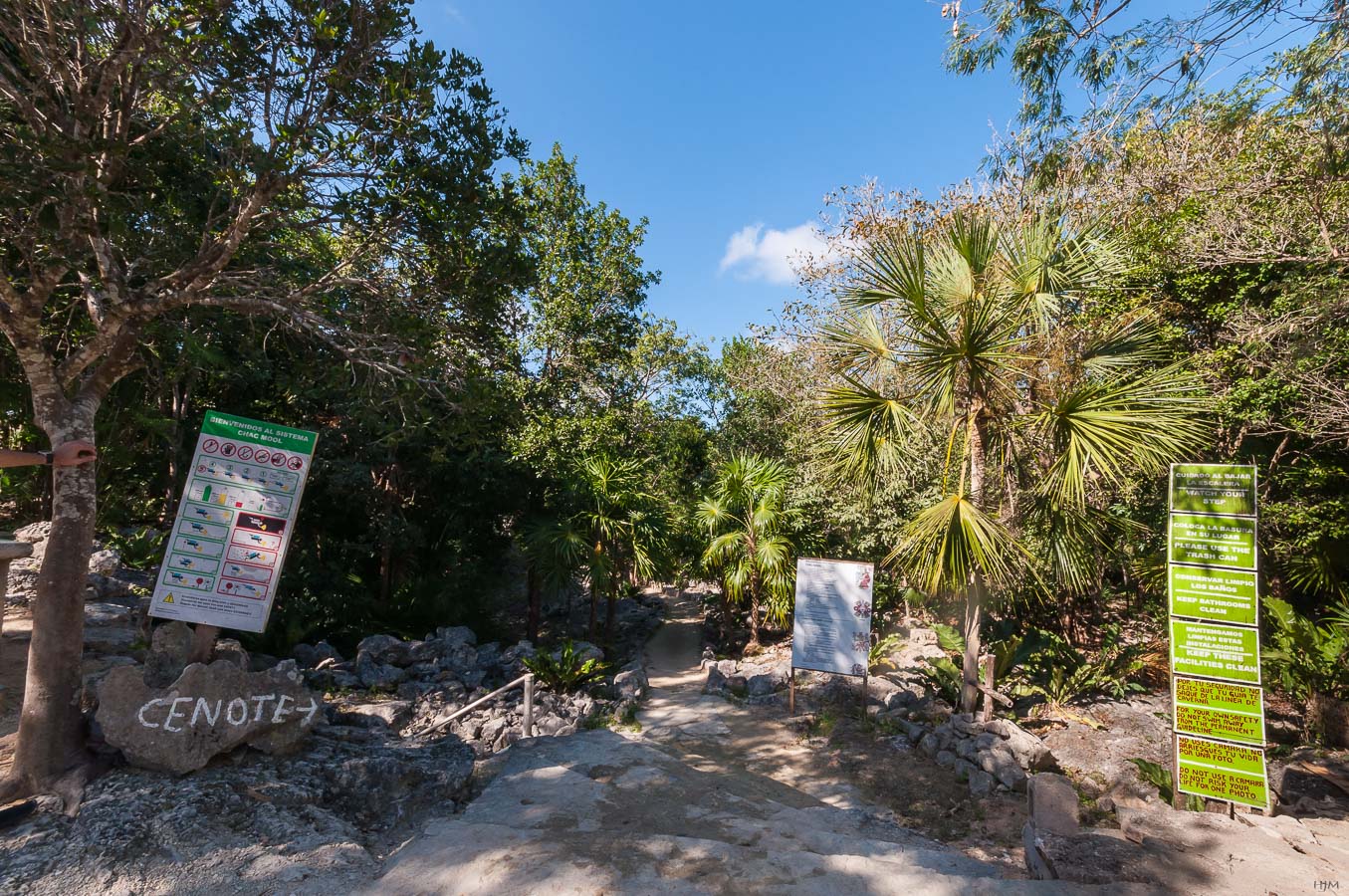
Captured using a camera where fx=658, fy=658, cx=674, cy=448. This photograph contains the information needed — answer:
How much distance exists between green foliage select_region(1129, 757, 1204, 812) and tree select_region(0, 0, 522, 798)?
7.36 meters

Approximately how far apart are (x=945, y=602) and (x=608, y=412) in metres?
7.99

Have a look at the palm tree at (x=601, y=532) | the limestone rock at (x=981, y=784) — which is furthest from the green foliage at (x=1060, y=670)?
the palm tree at (x=601, y=532)

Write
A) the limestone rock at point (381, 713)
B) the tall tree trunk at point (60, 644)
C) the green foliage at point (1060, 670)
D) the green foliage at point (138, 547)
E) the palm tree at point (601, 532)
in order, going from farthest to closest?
1. the palm tree at point (601, 532)
2. the green foliage at point (138, 547)
3. the green foliage at point (1060, 670)
4. the limestone rock at point (381, 713)
5. the tall tree trunk at point (60, 644)

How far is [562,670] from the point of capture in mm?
9375

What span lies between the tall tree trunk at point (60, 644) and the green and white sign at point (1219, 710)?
8039 mm

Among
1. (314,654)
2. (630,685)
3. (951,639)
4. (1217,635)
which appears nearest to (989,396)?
(1217,635)

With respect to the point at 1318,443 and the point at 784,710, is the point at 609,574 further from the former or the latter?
the point at 1318,443

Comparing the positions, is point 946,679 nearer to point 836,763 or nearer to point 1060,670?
point 1060,670

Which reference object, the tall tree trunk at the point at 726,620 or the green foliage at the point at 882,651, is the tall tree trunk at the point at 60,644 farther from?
the tall tree trunk at the point at 726,620

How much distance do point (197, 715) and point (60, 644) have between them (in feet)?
3.18

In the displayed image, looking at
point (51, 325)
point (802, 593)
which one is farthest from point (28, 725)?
point (802, 593)

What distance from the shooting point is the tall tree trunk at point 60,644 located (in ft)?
14.0

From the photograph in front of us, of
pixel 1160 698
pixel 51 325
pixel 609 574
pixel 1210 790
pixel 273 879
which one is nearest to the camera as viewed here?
pixel 273 879

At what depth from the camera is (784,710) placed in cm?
898
